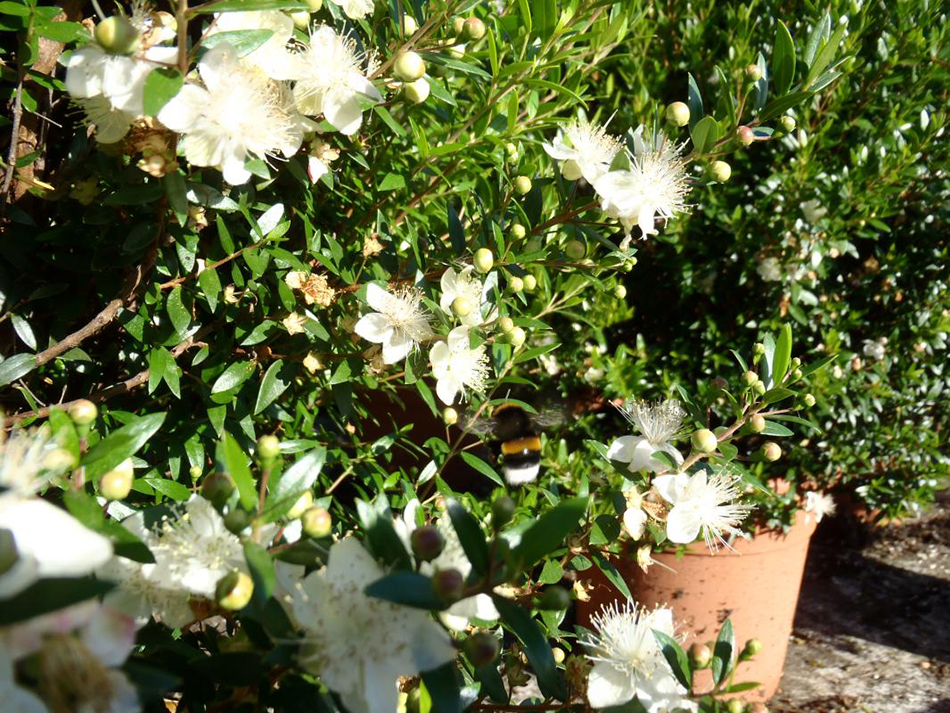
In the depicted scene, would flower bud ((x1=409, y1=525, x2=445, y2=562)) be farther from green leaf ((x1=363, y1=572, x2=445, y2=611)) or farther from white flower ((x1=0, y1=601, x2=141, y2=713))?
white flower ((x1=0, y1=601, x2=141, y2=713))

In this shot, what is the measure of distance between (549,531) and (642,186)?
0.62 meters

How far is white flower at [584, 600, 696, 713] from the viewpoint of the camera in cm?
77

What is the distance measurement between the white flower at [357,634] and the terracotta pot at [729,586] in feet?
5.34

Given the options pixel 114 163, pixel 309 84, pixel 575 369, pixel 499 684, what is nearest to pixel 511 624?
pixel 499 684

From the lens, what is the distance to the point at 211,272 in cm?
106

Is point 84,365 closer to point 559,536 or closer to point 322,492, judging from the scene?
point 322,492

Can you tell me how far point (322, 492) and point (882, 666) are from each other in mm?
2217

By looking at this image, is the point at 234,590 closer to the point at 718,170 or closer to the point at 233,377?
the point at 233,377

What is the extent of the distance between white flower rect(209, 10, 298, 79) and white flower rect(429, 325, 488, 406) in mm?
401

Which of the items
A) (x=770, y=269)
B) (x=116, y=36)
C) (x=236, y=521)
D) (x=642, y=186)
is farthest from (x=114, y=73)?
(x=770, y=269)

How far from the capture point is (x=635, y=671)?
2.66 feet

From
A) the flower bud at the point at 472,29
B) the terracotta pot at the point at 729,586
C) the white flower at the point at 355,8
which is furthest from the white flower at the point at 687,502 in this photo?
the terracotta pot at the point at 729,586

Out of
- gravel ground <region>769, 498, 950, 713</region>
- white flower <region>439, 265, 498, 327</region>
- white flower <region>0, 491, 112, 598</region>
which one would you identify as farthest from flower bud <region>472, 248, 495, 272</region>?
gravel ground <region>769, 498, 950, 713</region>

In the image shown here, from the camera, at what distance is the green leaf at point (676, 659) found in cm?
77
